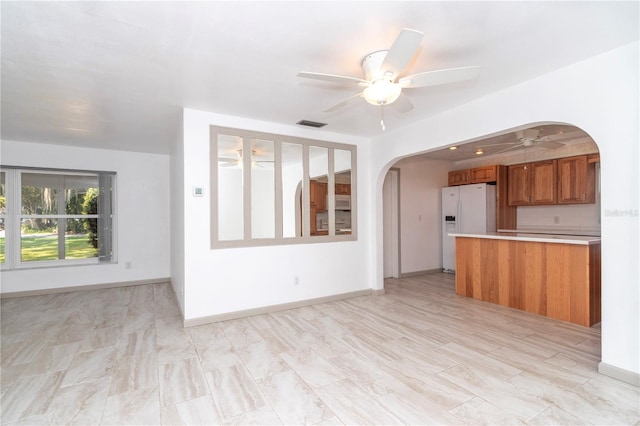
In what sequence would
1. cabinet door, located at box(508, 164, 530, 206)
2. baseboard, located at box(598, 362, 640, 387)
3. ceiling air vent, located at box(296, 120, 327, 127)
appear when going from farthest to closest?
1. cabinet door, located at box(508, 164, 530, 206)
2. ceiling air vent, located at box(296, 120, 327, 127)
3. baseboard, located at box(598, 362, 640, 387)

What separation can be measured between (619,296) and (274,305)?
3327 mm

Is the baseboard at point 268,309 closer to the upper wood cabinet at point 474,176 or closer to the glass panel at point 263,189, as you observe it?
the glass panel at point 263,189

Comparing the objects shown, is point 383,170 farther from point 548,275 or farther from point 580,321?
point 580,321

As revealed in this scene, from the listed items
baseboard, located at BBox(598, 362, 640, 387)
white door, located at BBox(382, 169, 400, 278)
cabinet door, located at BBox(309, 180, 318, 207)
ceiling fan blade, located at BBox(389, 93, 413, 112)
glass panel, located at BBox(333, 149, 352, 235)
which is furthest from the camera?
white door, located at BBox(382, 169, 400, 278)

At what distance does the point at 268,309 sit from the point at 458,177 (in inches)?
190

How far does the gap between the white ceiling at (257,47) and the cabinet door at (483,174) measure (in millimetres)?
3126

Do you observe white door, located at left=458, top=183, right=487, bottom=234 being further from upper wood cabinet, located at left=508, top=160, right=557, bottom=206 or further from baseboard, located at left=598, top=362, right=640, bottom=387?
baseboard, located at left=598, top=362, right=640, bottom=387

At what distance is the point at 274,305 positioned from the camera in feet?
13.0

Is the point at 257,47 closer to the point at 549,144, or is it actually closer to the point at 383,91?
the point at 383,91

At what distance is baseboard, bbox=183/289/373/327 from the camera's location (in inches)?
138

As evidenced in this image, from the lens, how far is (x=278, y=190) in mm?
4039

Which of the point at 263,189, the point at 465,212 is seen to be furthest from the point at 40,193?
the point at 465,212

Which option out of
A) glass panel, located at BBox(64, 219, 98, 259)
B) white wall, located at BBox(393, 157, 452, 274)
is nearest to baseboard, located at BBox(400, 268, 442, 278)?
white wall, located at BBox(393, 157, 452, 274)

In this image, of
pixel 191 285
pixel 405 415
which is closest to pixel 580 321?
pixel 405 415
